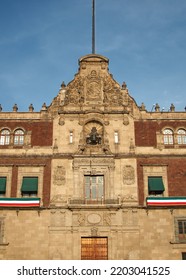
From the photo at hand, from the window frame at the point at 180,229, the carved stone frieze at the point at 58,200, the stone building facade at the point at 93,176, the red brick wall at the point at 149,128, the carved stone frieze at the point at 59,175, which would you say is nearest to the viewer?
the stone building facade at the point at 93,176

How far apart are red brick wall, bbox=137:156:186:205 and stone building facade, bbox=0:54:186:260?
80 millimetres

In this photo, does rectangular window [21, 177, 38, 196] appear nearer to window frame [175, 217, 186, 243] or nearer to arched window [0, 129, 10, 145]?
arched window [0, 129, 10, 145]

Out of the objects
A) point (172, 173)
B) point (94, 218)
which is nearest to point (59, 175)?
point (94, 218)

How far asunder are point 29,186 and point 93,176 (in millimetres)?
5199

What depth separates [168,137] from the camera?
32.8 meters

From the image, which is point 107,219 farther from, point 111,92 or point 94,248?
point 111,92

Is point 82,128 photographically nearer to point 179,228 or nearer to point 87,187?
point 87,187

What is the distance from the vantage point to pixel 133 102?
111 ft

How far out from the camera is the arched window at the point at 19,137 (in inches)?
1283

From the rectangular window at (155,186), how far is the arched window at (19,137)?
440 inches

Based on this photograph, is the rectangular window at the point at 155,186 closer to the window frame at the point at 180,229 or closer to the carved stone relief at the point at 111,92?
the window frame at the point at 180,229

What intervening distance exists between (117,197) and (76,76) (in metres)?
11.5

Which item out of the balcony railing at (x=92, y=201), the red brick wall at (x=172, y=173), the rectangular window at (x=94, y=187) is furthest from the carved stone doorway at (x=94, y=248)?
the red brick wall at (x=172, y=173)

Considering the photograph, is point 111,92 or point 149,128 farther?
point 111,92
